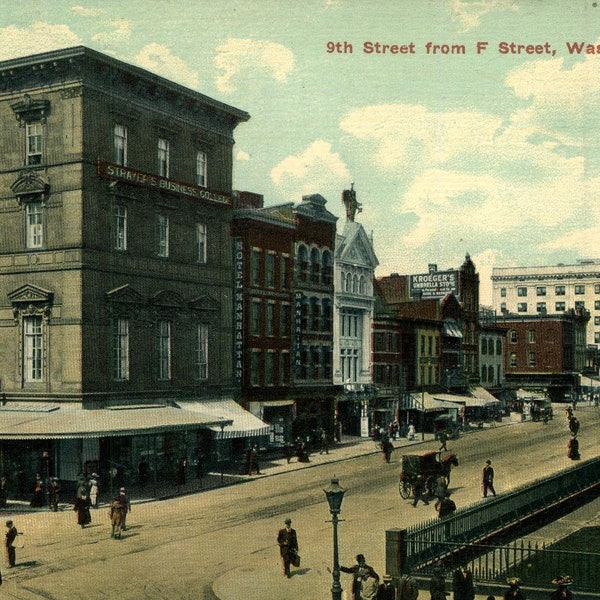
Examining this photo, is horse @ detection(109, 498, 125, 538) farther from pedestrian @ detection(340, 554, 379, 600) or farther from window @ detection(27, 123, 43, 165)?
window @ detection(27, 123, 43, 165)

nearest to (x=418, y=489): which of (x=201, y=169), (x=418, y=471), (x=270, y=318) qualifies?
(x=418, y=471)

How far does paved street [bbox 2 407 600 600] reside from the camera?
20625 mm

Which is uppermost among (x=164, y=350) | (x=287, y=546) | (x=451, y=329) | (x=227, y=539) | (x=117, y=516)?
(x=451, y=329)

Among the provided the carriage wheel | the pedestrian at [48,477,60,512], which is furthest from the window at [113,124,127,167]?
the carriage wheel

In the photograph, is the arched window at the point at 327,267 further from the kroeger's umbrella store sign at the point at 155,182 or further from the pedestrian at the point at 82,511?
the pedestrian at the point at 82,511

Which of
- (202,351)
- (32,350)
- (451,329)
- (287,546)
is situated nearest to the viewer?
(287,546)

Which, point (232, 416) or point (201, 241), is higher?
point (201, 241)

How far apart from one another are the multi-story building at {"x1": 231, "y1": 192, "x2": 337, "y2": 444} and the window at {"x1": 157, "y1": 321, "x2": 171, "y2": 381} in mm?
6163

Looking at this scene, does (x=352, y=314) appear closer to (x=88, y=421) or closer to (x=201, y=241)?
(x=201, y=241)

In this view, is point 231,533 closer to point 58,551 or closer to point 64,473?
point 58,551

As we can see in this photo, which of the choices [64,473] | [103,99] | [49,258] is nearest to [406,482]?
[64,473]

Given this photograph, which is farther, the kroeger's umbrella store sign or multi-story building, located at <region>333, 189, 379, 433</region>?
multi-story building, located at <region>333, 189, 379, 433</region>

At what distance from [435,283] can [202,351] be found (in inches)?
1533

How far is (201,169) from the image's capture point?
136ft
